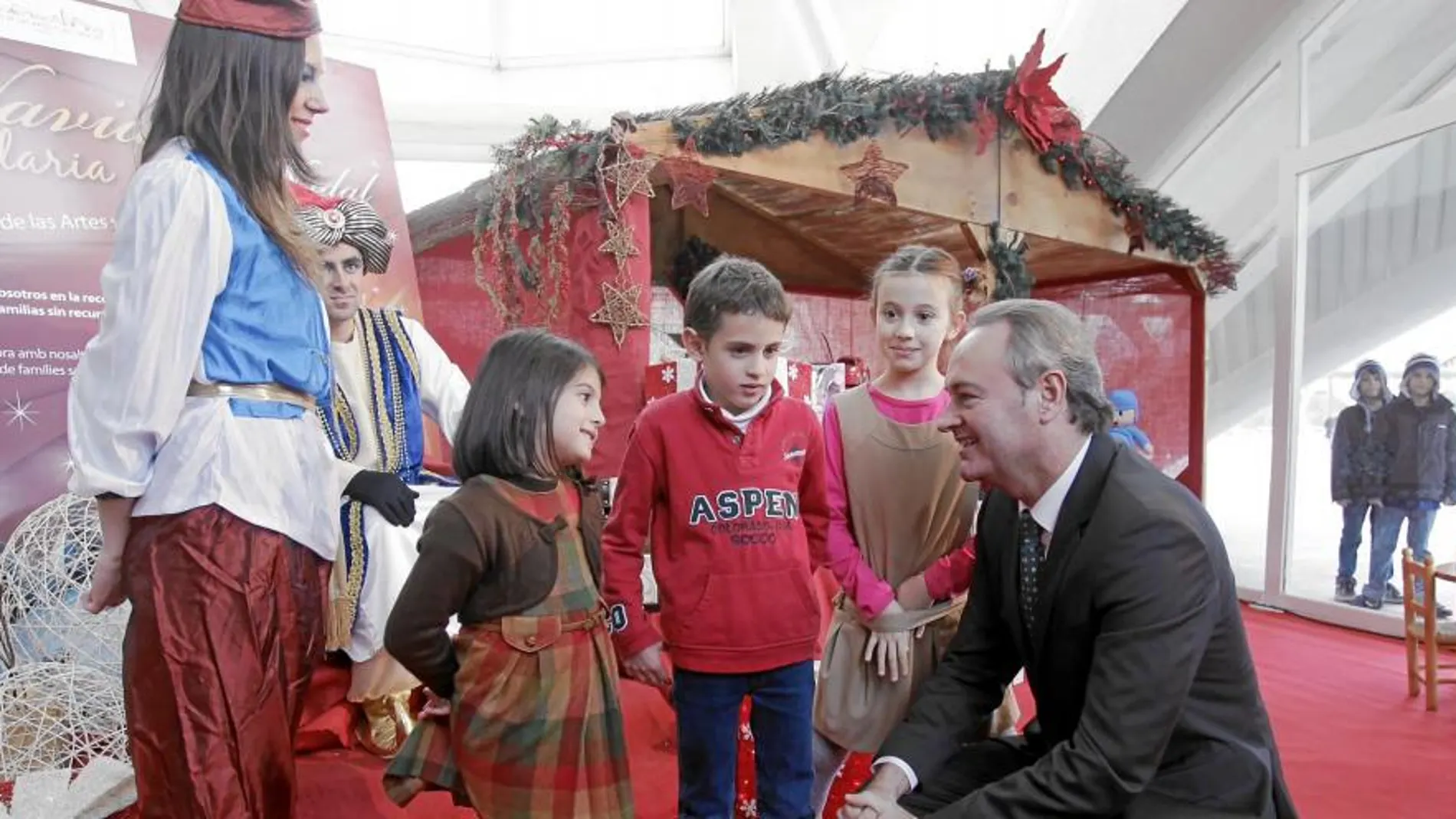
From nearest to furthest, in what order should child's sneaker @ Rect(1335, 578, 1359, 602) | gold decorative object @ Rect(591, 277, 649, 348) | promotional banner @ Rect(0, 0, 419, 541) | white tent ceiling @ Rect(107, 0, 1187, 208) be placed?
1. promotional banner @ Rect(0, 0, 419, 541)
2. gold decorative object @ Rect(591, 277, 649, 348)
3. child's sneaker @ Rect(1335, 578, 1359, 602)
4. white tent ceiling @ Rect(107, 0, 1187, 208)

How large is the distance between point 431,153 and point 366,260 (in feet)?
16.3

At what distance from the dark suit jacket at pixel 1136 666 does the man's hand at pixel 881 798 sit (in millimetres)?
119

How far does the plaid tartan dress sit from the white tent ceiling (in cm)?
592

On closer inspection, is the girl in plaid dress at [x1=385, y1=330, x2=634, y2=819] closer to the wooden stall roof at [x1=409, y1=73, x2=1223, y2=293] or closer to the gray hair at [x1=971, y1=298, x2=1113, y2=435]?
the gray hair at [x1=971, y1=298, x2=1113, y2=435]

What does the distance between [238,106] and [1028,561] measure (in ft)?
4.80

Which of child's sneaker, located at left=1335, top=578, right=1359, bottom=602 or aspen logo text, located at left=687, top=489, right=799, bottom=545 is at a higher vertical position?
aspen logo text, located at left=687, top=489, right=799, bottom=545

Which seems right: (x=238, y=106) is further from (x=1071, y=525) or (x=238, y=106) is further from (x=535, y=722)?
(x=1071, y=525)

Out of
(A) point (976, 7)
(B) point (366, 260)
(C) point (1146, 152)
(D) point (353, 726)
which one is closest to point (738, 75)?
(A) point (976, 7)

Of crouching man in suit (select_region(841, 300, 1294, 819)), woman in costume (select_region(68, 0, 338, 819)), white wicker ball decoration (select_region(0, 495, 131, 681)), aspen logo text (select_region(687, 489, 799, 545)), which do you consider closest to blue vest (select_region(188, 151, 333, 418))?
woman in costume (select_region(68, 0, 338, 819))

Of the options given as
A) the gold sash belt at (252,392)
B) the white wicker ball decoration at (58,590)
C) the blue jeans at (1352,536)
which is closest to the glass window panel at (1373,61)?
the blue jeans at (1352,536)

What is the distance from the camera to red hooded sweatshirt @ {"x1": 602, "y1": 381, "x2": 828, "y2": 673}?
192 cm

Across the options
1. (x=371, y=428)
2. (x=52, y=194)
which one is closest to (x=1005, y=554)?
(x=371, y=428)

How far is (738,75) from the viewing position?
9.12 meters

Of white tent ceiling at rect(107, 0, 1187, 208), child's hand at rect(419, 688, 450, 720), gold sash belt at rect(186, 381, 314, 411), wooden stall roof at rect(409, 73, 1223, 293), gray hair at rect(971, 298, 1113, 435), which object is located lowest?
child's hand at rect(419, 688, 450, 720)
